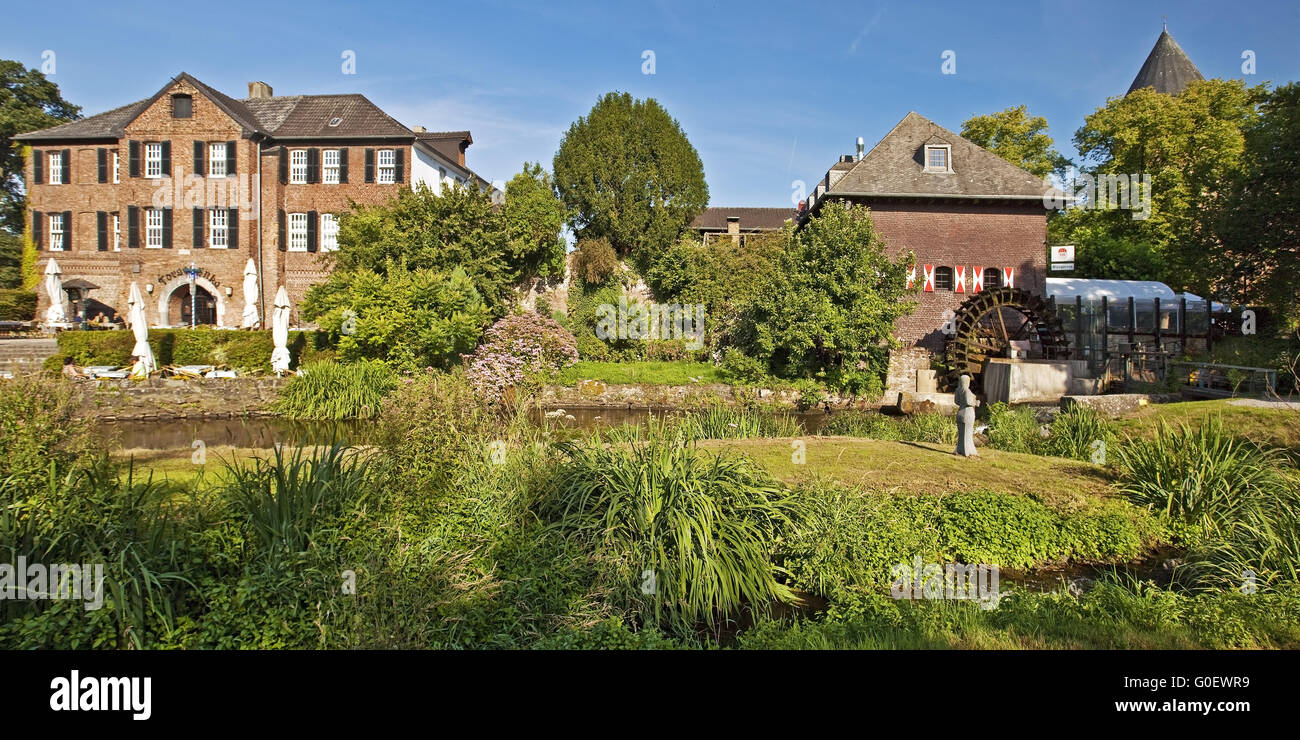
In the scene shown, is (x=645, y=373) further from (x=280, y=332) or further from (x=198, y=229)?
(x=198, y=229)

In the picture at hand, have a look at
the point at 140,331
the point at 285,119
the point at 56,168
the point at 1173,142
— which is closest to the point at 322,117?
the point at 285,119

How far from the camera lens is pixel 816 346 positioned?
24031mm

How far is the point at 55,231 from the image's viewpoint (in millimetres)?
31125

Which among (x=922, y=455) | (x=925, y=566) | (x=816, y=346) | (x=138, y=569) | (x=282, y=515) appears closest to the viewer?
(x=138, y=569)

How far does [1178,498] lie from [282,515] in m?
9.74

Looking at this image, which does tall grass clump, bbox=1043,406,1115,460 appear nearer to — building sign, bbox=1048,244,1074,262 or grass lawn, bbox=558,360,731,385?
grass lawn, bbox=558,360,731,385

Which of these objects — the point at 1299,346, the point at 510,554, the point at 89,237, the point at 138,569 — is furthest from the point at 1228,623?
the point at 89,237

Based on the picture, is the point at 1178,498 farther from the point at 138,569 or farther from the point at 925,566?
the point at 138,569

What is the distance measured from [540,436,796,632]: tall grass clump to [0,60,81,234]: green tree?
4377 cm

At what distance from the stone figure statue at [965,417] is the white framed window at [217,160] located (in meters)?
32.5

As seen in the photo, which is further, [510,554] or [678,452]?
[678,452]

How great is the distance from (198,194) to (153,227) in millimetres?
2682

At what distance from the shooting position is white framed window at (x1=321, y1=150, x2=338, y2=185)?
30.7 meters
